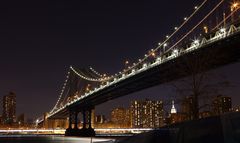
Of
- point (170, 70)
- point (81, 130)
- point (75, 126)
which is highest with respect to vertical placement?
point (170, 70)

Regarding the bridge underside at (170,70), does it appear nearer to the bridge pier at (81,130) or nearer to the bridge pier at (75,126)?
the bridge pier at (81,130)

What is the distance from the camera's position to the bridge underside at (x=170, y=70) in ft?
110

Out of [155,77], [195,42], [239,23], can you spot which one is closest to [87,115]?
[155,77]

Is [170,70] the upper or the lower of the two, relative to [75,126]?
upper

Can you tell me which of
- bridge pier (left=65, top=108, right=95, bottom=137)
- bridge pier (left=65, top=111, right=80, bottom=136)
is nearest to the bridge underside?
bridge pier (left=65, top=108, right=95, bottom=137)

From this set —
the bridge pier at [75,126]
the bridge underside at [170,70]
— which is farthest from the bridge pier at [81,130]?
the bridge underside at [170,70]

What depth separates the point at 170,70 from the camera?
56406mm

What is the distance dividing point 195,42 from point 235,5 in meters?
11.6

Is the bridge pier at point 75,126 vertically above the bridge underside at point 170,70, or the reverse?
the bridge underside at point 170,70

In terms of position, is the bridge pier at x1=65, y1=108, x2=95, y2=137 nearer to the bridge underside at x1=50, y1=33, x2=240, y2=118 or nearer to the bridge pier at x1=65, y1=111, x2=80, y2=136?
the bridge pier at x1=65, y1=111, x2=80, y2=136

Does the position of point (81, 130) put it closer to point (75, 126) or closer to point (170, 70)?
point (75, 126)

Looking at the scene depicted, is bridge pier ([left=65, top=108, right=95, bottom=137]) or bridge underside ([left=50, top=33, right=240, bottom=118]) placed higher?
bridge underside ([left=50, top=33, right=240, bottom=118])

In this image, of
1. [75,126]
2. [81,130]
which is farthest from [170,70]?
[75,126]

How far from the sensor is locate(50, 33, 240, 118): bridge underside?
3362cm
